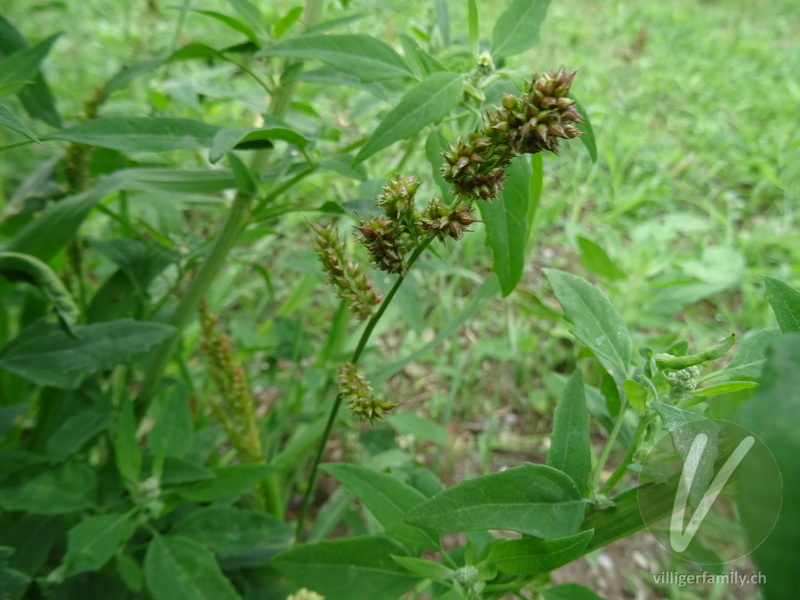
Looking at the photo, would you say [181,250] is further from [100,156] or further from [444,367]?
[444,367]

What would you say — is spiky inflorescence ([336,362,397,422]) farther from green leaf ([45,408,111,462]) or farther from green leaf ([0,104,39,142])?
green leaf ([45,408,111,462])

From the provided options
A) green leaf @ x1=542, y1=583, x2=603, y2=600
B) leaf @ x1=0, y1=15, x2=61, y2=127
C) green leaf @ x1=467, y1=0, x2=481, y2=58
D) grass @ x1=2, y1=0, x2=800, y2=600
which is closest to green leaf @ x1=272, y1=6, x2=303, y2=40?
grass @ x1=2, y1=0, x2=800, y2=600

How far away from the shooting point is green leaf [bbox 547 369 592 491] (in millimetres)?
655

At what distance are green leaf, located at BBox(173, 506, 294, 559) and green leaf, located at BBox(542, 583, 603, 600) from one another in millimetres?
442

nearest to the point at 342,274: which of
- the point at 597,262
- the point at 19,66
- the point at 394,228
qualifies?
the point at 394,228

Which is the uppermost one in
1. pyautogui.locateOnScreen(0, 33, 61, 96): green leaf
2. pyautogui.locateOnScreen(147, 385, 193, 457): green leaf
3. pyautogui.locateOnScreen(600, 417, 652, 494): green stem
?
pyautogui.locateOnScreen(0, 33, 61, 96): green leaf

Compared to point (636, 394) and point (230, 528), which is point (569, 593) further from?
point (230, 528)

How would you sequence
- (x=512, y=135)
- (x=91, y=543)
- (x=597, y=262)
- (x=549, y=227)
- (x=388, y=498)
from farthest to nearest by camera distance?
1. (x=549, y=227)
2. (x=597, y=262)
3. (x=91, y=543)
4. (x=388, y=498)
5. (x=512, y=135)

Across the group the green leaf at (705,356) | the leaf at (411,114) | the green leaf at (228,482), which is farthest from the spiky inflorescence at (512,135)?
the green leaf at (228,482)

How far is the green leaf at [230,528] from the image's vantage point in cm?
95

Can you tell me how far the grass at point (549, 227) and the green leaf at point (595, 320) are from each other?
365mm

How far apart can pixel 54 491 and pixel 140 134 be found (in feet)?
1.85

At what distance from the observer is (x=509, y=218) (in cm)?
72

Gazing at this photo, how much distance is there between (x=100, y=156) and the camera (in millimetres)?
1159
